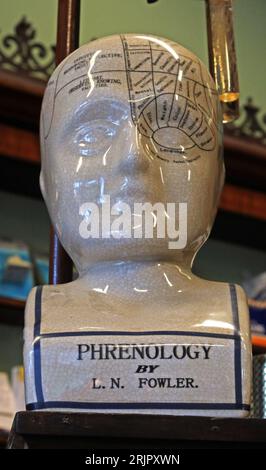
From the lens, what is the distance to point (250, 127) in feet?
7.86

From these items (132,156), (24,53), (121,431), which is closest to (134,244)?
(132,156)

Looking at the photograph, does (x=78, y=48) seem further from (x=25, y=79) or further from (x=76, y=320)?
(x=25, y=79)

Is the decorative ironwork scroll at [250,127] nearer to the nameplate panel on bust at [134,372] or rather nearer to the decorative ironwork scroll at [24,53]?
the decorative ironwork scroll at [24,53]

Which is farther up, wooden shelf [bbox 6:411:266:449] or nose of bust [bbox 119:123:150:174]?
nose of bust [bbox 119:123:150:174]

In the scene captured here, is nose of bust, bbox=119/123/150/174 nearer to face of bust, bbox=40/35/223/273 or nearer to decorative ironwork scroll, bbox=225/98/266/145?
face of bust, bbox=40/35/223/273

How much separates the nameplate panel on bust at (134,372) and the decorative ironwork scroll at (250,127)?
1.54m

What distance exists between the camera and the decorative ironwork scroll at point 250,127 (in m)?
2.31

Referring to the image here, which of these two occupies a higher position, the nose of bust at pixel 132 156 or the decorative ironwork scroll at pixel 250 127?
the decorative ironwork scroll at pixel 250 127

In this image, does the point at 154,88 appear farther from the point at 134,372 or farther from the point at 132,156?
the point at 134,372

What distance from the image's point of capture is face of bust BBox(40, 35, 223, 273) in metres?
0.87

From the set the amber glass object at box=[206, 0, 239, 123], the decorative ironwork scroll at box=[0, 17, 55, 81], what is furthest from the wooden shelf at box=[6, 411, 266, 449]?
the decorative ironwork scroll at box=[0, 17, 55, 81]

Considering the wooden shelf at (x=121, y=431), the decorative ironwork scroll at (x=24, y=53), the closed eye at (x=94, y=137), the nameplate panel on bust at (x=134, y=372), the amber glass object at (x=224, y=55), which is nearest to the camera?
the wooden shelf at (x=121, y=431)

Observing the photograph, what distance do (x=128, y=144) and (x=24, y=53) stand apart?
4.27ft

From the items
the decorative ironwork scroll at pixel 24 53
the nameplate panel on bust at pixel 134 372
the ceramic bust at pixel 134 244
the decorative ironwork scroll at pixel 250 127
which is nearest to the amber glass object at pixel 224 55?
the ceramic bust at pixel 134 244
